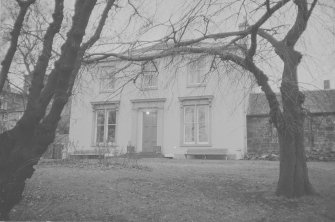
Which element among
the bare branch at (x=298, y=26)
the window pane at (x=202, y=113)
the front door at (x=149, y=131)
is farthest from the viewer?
the front door at (x=149, y=131)

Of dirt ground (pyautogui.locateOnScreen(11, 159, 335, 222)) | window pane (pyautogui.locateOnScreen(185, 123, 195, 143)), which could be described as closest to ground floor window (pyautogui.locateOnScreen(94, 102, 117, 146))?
window pane (pyautogui.locateOnScreen(185, 123, 195, 143))

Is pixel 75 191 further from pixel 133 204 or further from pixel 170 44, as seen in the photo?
pixel 170 44

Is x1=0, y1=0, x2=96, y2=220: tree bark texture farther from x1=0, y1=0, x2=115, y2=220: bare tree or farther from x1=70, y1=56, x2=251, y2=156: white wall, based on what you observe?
x1=70, y1=56, x2=251, y2=156: white wall

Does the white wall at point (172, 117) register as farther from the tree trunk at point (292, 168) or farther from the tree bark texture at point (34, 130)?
the tree bark texture at point (34, 130)

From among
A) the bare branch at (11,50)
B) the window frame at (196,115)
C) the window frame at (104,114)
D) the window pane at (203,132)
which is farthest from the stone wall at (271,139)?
the bare branch at (11,50)

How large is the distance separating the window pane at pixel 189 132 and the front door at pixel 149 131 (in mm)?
2036

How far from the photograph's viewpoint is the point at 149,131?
84.1ft

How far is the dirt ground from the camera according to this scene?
7.96 m

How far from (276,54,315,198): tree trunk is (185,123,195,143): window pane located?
14.9m

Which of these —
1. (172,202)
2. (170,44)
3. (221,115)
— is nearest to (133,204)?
(172,202)

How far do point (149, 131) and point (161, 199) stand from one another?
16846mm

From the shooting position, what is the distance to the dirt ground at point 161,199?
26.1ft

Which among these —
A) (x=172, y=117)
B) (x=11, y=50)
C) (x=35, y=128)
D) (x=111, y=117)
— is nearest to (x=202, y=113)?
(x=172, y=117)

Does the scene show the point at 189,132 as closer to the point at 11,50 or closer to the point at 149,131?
the point at 149,131
